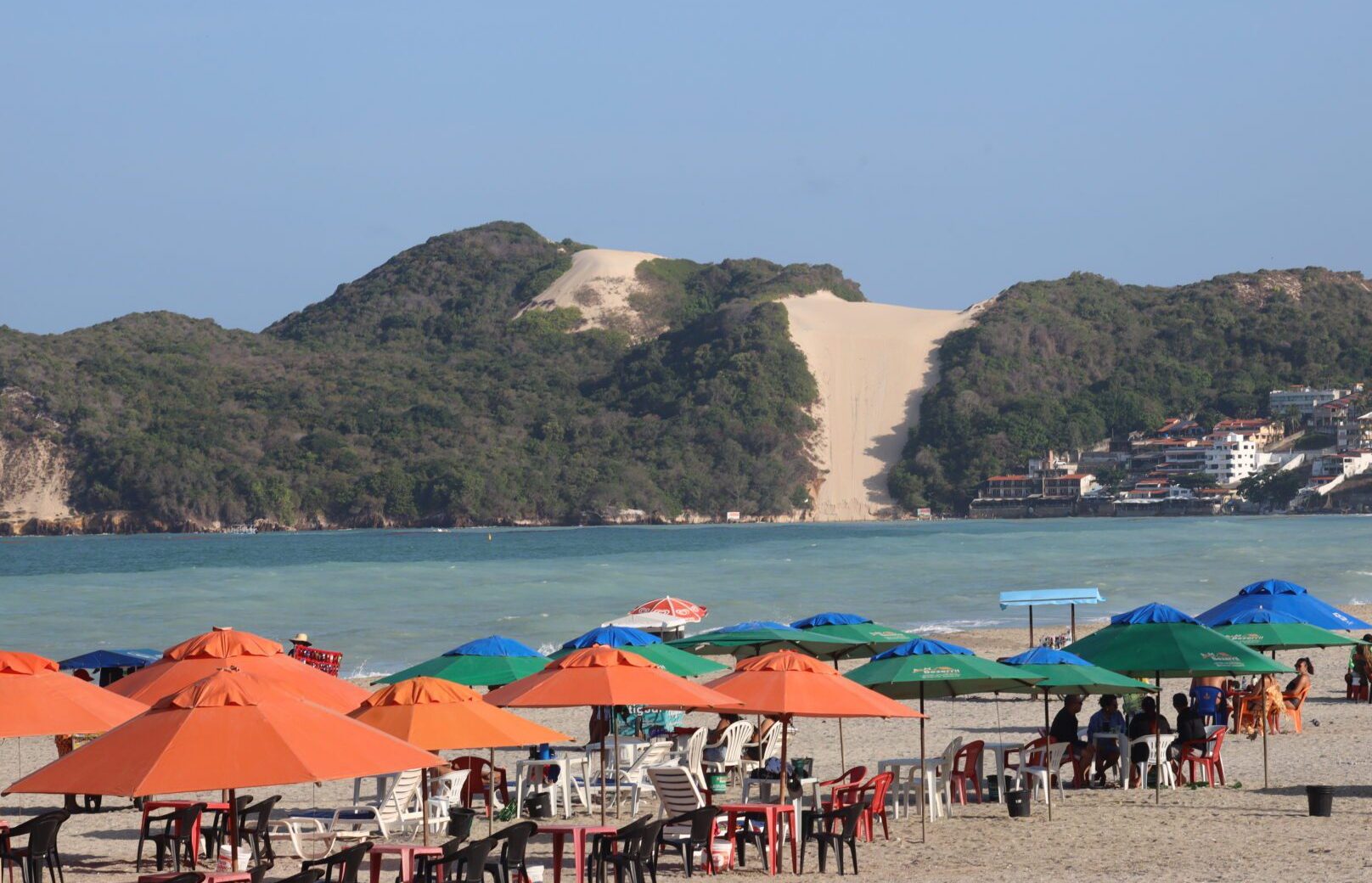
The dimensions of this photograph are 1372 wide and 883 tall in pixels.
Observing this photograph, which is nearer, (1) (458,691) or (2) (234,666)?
(1) (458,691)

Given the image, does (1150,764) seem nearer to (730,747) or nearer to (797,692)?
(730,747)

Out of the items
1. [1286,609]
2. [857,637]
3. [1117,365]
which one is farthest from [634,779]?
[1117,365]

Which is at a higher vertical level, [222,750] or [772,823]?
[222,750]

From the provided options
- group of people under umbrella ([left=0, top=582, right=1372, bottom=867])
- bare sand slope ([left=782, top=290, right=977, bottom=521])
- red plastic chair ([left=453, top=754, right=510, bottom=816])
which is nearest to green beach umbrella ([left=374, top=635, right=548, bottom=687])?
group of people under umbrella ([left=0, top=582, right=1372, bottom=867])

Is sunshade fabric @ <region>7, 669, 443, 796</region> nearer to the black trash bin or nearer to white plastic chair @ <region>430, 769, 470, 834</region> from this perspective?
the black trash bin

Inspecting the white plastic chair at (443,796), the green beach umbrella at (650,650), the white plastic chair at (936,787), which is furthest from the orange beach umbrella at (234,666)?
the white plastic chair at (936,787)

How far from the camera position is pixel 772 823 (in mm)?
9898

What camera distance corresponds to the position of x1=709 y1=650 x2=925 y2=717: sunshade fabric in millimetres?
9672

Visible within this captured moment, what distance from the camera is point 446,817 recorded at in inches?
452

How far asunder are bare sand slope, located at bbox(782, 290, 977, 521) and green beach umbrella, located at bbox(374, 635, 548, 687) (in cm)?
12837

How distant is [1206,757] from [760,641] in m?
4.89

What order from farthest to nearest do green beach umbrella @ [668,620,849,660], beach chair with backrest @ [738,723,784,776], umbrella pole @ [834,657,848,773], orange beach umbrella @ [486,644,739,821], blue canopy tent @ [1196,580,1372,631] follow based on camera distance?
1. green beach umbrella @ [668,620,849,660]
2. blue canopy tent @ [1196,580,1372,631]
3. beach chair with backrest @ [738,723,784,776]
4. umbrella pole @ [834,657,848,773]
5. orange beach umbrella @ [486,644,739,821]

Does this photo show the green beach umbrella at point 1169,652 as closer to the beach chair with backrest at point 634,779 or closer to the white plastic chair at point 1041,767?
the white plastic chair at point 1041,767

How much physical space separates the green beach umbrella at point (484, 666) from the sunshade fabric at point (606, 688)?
229 cm
